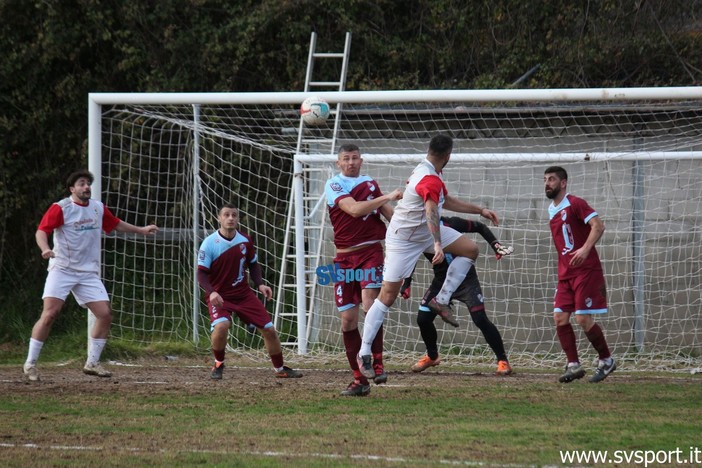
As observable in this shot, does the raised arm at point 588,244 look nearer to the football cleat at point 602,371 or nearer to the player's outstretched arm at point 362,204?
the football cleat at point 602,371

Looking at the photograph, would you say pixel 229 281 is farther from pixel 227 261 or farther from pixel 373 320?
pixel 373 320

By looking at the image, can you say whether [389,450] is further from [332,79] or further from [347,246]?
[332,79]

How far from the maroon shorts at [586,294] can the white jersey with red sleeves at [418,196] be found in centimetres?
158

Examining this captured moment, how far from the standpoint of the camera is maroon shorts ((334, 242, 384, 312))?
849 centimetres

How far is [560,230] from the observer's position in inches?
355

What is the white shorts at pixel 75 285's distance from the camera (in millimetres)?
9508

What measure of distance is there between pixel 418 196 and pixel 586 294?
191 centimetres

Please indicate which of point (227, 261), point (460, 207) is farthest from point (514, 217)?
point (227, 261)

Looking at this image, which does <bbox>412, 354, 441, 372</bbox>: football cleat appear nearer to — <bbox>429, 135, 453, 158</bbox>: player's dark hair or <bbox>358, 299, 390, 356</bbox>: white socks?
<bbox>358, 299, 390, 356</bbox>: white socks

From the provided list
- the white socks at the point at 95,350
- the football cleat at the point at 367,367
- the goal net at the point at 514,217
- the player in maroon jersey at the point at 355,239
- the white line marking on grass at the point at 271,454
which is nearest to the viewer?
the white line marking on grass at the point at 271,454

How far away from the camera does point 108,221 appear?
9867 millimetres

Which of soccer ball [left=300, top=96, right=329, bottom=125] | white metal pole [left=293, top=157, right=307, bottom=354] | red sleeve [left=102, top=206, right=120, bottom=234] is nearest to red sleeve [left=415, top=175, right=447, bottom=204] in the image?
soccer ball [left=300, top=96, right=329, bottom=125]

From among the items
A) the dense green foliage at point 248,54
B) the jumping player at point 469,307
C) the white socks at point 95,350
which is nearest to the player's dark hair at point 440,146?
the jumping player at point 469,307

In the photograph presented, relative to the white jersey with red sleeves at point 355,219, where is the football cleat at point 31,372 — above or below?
below
